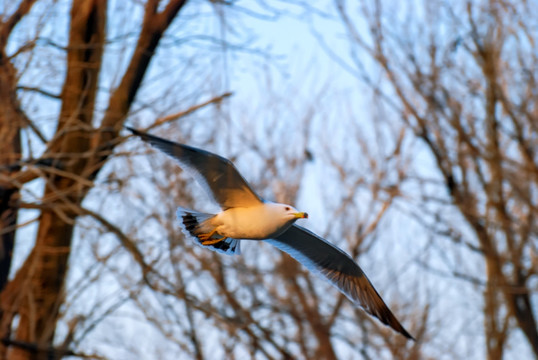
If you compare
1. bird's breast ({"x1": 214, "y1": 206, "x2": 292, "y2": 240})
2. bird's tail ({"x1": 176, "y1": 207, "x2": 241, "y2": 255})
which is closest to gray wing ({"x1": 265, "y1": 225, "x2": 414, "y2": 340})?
bird's tail ({"x1": 176, "y1": 207, "x2": 241, "y2": 255})

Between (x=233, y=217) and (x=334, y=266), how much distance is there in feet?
4.19

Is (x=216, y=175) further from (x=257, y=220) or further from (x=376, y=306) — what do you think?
(x=376, y=306)

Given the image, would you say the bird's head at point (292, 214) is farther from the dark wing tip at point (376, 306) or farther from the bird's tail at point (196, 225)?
the dark wing tip at point (376, 306)

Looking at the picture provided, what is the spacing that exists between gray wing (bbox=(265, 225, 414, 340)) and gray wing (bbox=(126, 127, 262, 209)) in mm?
829

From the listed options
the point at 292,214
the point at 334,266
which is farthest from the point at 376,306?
the point at 292,214

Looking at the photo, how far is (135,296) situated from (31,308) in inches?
34.8

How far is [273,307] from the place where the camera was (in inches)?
307

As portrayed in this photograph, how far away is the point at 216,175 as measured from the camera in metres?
4.49

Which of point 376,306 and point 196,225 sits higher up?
point 196,225

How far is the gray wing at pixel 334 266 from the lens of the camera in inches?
211

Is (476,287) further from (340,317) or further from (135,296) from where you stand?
(135,296)

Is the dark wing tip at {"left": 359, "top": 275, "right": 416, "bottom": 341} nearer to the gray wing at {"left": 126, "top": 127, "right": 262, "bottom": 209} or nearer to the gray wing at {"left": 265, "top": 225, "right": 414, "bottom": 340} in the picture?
the gray wing at {"left": 265, "top": 225, "right": 414, "bottom": 340}

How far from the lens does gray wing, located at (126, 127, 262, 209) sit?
13.9 feet

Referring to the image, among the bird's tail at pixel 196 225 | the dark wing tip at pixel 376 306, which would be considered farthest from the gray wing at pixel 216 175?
the dark wing tip at pixel 376 306
